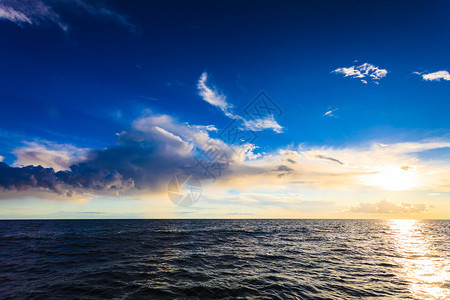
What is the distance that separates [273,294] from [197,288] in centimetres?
542

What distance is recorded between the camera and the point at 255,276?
690 inches

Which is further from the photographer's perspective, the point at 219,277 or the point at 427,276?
the point at 427,276

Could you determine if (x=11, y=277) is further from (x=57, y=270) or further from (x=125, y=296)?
(x=125, y=296)

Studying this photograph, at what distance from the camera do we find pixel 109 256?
24.6 meters

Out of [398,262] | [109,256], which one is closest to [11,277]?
[109,256]

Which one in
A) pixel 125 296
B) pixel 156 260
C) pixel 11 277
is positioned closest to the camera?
pixel 125 296

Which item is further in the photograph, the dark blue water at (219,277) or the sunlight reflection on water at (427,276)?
the sunlight reflection on water at (427,276)

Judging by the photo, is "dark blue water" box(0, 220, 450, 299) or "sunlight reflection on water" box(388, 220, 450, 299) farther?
"sunlight reflection on water" box(388, 220, 450, 299)

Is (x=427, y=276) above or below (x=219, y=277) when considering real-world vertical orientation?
below

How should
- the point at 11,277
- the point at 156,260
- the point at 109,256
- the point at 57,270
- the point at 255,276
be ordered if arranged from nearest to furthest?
1. the point at 11,277
2. the point at 255,276
3. the point at 57,270
4. the point at 156,260
5. the point at 109,256

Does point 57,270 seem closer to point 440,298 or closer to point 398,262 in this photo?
point 440,298

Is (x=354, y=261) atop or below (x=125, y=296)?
below

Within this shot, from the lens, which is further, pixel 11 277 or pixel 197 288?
pixel 11 277

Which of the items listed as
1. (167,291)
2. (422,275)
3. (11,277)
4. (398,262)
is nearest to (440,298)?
(422,275)
